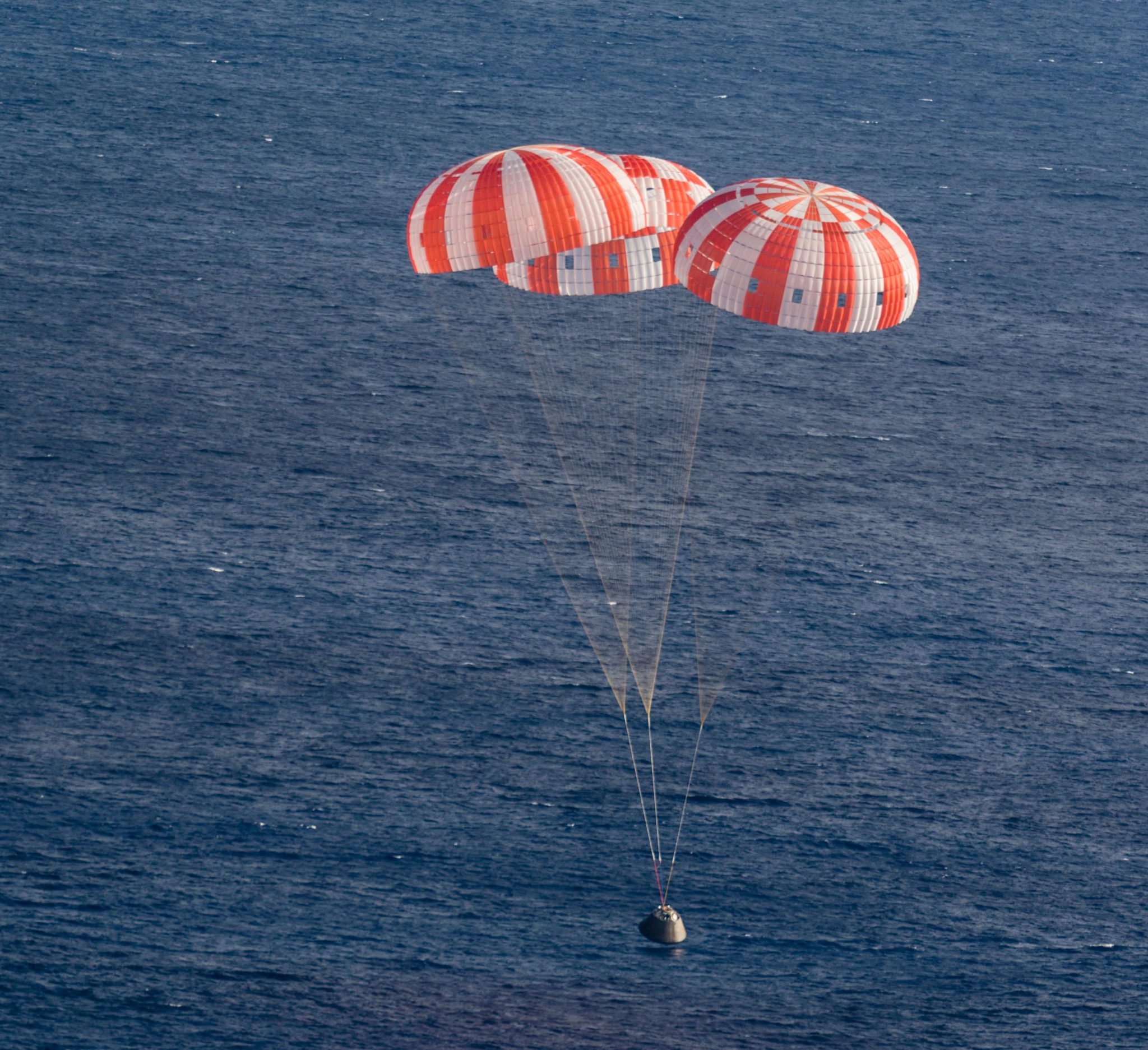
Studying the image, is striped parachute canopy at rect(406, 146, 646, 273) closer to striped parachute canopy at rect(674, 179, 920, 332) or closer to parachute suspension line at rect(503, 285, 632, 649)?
striped parachute canopy at rect(674, 179, 920, 332)

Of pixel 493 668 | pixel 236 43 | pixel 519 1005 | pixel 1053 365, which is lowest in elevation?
pixel 519 1005

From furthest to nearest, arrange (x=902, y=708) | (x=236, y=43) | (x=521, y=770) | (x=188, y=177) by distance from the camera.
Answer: (x=236, y=43)
(x=188, y=177)
(x=902, y=708)
(x=521, y=770)

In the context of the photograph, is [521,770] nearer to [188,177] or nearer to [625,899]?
[625,899]

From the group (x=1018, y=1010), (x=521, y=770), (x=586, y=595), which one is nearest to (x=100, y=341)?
(x=586, y=595)

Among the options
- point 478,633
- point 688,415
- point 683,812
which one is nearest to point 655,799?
point 683,812

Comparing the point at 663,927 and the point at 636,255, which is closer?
the point at 663,927

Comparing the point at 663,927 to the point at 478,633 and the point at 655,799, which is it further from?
the point at 478,633

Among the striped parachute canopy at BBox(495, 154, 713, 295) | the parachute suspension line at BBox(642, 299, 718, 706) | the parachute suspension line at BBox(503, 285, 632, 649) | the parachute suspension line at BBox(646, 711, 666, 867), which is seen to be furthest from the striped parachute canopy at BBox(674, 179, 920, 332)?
the parachute suspension line at BBox(503, 285, 632, 649)
